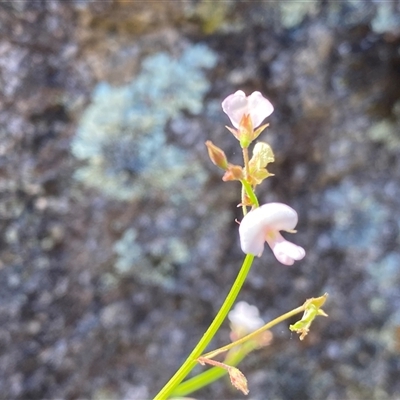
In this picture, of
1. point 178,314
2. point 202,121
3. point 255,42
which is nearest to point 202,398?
point 178,314

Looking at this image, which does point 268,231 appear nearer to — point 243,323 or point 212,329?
point 212,329

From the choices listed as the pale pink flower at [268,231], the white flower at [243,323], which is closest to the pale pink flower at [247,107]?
the pale pink flower at [268,231]

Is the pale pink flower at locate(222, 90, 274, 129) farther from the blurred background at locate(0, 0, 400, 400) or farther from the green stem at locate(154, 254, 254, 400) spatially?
the blurred background at locate(0, 0, 400, 400)

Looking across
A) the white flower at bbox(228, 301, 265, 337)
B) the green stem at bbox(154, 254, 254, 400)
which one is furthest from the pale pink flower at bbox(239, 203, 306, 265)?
the white flower at bbox(228, 301, 265, 337)

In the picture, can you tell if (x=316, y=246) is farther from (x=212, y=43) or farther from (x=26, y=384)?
(x=26, y=384)

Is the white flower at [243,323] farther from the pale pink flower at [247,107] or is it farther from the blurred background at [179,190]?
the pale pink flower at [247,107]

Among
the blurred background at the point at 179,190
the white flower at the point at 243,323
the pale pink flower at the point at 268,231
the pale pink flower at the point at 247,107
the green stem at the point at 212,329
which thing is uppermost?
the blurred background at the point at 179,190
